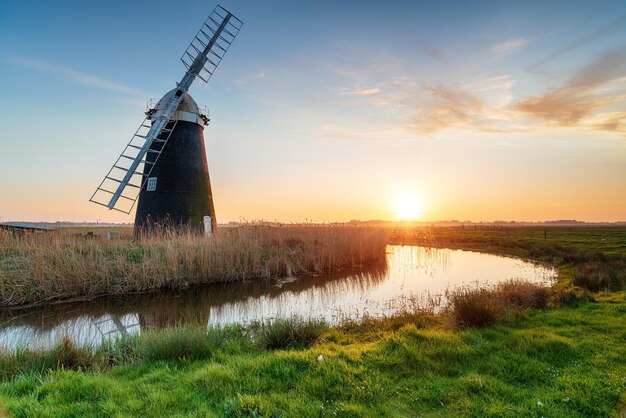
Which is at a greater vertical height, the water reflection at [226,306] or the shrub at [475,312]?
the shrub at [475,312]

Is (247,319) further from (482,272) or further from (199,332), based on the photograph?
(482,272)

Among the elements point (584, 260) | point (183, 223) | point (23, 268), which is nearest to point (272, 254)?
point (183, 223)

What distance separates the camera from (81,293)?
10.6 m

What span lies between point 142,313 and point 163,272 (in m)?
2.69

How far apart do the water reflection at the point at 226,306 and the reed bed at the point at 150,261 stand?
644 mm

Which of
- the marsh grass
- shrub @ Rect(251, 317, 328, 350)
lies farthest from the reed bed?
the marsh grass

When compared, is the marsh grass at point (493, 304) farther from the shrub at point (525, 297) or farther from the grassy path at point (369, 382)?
the grassy path at point (369, 382)

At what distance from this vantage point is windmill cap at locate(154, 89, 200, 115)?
57.3 feet

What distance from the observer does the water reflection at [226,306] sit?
25.3ft

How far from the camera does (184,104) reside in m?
17.7

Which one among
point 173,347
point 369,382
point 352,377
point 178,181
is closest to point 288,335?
point 173,347

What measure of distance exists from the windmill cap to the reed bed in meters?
6.71

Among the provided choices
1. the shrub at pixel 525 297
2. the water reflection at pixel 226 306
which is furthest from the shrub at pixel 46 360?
the shrub at pixel 525 297

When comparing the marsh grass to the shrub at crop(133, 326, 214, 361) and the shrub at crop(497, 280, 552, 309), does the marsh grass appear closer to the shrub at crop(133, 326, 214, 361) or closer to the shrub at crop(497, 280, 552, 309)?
the shrub at crop(497, 280, 552, 309)
